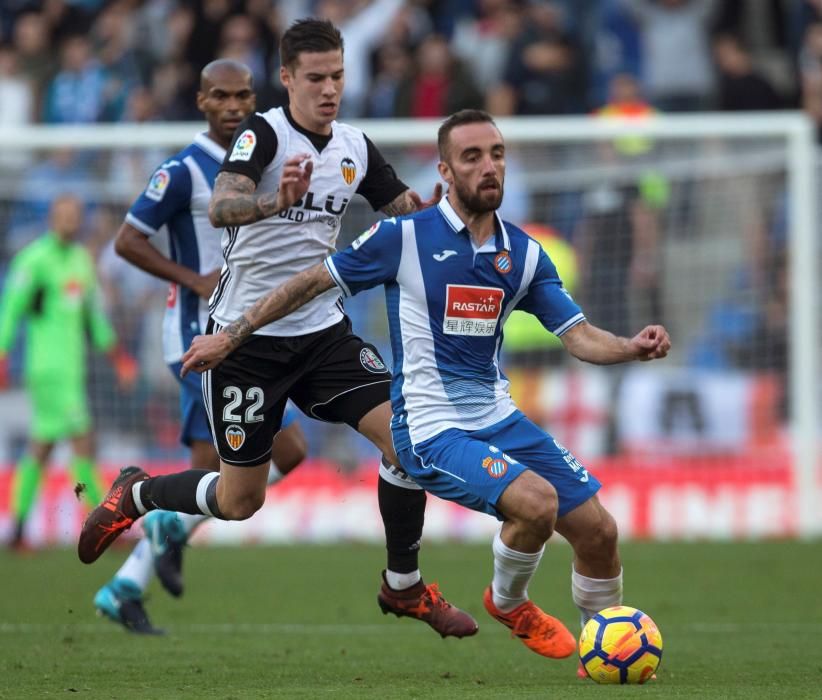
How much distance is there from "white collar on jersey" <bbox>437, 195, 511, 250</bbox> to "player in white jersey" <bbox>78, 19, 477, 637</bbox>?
2.34ft

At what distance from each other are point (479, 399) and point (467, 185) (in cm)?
93

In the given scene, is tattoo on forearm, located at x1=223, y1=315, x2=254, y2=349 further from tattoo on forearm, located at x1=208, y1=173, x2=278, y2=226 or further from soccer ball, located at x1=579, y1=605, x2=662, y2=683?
soccer ball, located at x1=579, y1=605, x2=662, y2=683

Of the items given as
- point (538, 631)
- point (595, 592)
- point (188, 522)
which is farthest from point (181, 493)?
point (595, 592)

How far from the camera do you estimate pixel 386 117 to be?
17.7m

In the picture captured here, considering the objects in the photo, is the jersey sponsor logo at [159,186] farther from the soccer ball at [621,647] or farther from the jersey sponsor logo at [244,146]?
the soccer ball at [621,647]

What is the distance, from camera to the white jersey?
24.7 ft

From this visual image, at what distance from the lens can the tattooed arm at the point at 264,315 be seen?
7004 millimetres

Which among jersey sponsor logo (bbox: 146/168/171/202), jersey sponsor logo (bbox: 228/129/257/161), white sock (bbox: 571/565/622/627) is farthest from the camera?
jersey sponsor logo (bbox: 146/168/171/202)

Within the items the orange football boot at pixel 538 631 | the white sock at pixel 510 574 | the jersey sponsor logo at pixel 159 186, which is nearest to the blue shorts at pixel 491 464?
the white sock at pixel 510 574

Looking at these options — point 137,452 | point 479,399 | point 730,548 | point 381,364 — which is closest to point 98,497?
point 137,452

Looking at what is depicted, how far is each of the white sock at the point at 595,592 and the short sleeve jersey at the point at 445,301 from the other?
32.1 inches

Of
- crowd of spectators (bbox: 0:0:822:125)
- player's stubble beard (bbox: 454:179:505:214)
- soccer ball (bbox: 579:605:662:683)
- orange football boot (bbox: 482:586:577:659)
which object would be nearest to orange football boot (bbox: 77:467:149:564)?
orange football boot (bbox: 482:586:577:659)

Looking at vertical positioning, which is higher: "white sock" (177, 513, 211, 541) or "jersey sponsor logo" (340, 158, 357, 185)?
"jersey sponsor logo" (340, 158, 357, 185)

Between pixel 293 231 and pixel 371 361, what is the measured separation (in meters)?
0.76
